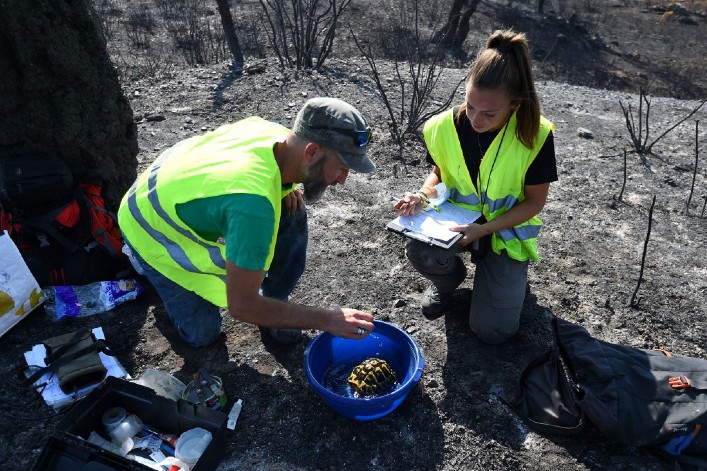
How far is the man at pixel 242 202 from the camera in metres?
1.93

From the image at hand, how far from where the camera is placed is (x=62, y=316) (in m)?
2.96

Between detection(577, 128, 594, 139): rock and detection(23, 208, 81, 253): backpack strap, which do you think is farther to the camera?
detection(577, 128, 594, 139): rock

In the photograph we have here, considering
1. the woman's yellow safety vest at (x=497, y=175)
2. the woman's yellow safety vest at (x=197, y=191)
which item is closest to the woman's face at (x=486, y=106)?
→ the woman's yellow safety vest at (x=497, y=175)

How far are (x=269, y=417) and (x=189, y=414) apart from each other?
0.40 m

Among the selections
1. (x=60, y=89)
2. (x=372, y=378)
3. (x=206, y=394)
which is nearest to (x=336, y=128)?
(x=372, y=378)

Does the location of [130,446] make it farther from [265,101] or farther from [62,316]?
[265,101]

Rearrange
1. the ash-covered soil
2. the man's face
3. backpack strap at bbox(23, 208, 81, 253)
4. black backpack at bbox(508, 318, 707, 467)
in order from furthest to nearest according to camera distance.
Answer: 1. backpack strap at bbox(23, 208, 81, 253)
2. the ash-covered soil
3. black backpack at bbox(508, 318, 707, 467)
4. the man's face

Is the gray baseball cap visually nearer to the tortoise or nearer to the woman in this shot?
the woman

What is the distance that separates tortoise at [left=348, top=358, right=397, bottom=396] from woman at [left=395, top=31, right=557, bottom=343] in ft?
2.08

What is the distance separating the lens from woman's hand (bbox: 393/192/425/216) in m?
2.81

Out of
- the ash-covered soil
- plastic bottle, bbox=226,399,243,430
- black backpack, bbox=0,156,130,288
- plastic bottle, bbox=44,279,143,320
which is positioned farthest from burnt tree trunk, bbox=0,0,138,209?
plastic bottle, bbox=226,399,243,430

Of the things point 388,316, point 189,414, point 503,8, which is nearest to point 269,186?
point 189,414

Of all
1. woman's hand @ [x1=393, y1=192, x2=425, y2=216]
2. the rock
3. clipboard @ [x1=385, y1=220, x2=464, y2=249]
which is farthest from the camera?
the rock

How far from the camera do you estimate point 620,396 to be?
2.24 m
